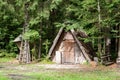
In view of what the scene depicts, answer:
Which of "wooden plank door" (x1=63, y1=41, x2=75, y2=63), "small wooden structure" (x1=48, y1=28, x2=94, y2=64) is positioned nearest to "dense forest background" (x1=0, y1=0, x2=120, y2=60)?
"small wooden structure" (x1=48, y1=28, x2=94, y2=64)

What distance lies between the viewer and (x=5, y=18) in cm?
3023

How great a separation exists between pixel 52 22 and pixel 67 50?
4430 millimetres

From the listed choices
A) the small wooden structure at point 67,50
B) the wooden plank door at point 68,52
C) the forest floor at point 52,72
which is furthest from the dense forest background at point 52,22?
the forest floor at point 52,72

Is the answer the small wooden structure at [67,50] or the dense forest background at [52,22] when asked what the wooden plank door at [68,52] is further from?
the dense forest background at [52,22]

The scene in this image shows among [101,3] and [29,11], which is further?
[29,11]

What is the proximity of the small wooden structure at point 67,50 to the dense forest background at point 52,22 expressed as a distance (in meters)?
0.82

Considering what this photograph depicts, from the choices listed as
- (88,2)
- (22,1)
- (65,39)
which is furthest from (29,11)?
(88,2)

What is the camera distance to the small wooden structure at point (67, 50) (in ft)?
82.6

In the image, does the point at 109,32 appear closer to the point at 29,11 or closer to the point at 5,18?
the point at 29,11

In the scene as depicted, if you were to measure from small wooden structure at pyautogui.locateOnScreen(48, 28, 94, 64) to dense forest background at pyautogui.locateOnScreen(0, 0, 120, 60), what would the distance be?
823mm

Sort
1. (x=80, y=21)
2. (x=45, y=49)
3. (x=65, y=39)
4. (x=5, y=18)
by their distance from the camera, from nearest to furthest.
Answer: (x=80, y=21) → (x=65, y=39) → (x=45, y=49) → (x=5, y=18)

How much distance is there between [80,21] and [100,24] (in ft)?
6.80

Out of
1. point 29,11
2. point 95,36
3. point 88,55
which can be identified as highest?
point 29,11

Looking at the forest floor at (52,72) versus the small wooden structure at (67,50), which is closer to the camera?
the forest floor at (52,72)
